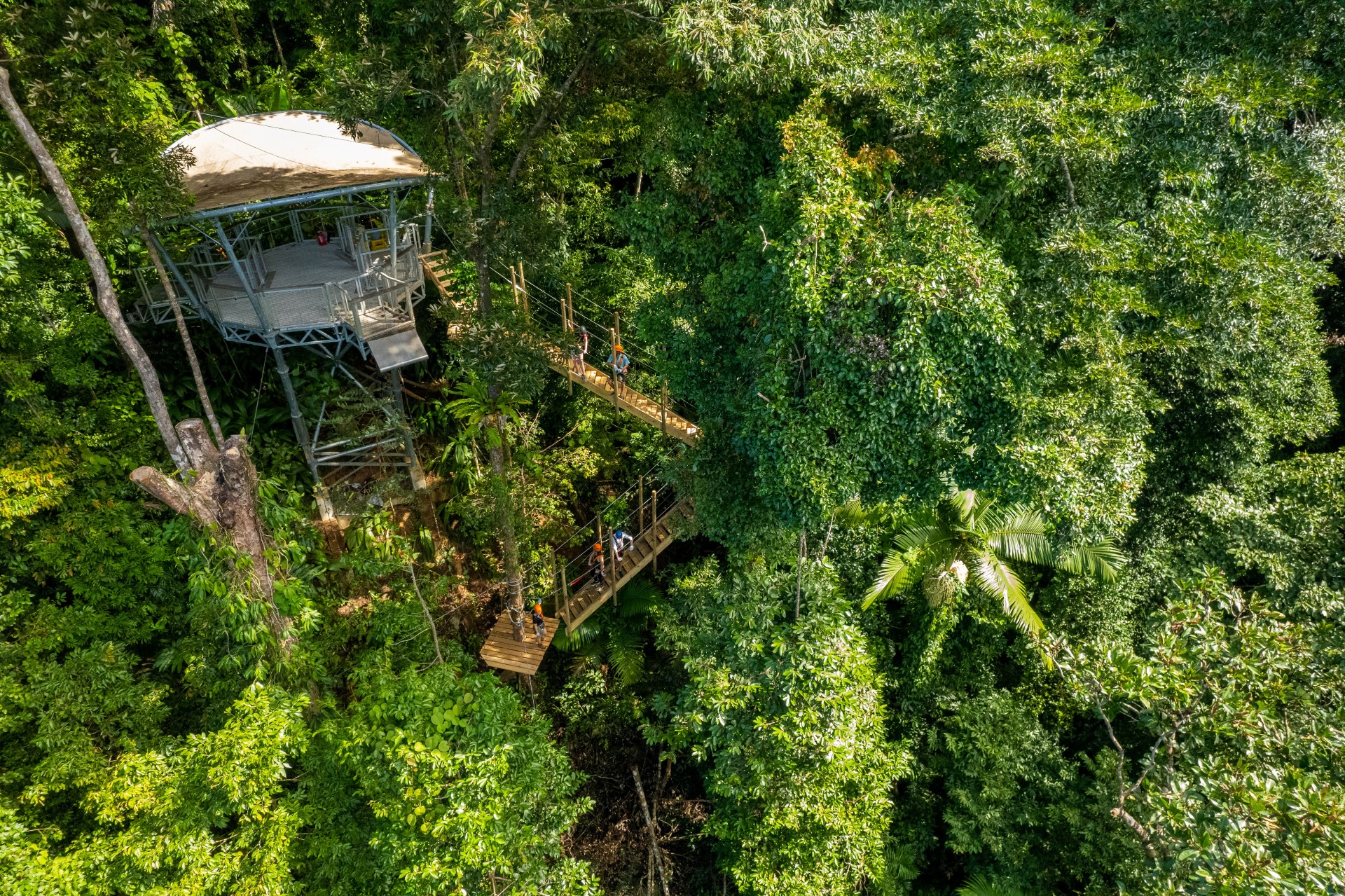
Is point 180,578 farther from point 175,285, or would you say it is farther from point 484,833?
point 484,833

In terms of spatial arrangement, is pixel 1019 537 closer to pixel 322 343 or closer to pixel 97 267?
pixel 322 343

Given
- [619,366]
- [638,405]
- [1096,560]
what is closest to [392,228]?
[619,366]

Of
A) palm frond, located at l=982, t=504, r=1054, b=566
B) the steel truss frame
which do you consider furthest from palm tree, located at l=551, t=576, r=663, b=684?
palm frond, located at l=982, t=504, r=1054, b=566

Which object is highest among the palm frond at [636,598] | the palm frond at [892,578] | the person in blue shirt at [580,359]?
the person in blue shirt at [580,359]

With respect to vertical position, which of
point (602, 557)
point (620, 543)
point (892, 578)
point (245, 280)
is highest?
point (245, 280)

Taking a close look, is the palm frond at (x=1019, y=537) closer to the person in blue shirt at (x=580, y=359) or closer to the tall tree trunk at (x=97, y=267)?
the person in blue shirt at (x=580, y=359)

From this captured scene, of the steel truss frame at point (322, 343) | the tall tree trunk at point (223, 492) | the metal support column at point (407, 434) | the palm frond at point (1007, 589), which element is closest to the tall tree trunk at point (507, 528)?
the metal support column at point (407, 434)

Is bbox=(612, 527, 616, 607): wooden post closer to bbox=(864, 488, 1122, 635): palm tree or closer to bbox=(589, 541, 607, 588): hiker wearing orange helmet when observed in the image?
bbox=(589, 541, 607, 588): hiker wearing orange helmet
